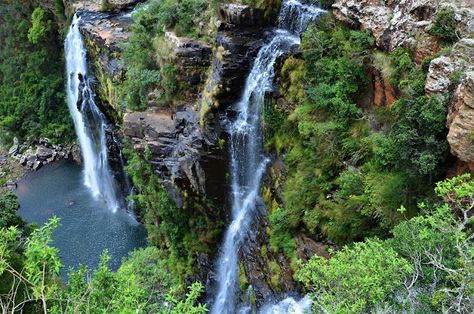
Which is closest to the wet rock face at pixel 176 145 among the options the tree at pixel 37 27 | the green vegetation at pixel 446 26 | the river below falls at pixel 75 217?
the river below falls at pixel 75 217

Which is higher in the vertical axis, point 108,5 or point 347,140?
point 108,5

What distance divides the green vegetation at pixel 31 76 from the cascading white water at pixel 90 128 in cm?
514

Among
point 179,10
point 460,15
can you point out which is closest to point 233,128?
point 179,10

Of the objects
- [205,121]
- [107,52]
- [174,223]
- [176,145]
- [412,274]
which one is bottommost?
[174,223]

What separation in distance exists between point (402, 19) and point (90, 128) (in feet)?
75.3

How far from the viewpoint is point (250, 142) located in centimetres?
1792

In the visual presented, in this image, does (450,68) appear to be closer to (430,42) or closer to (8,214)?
(430,42)

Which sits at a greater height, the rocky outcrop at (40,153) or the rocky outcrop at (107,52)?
the rocky outcrop at (107,52)

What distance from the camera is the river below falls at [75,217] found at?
2331 centimetres

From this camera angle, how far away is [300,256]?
49.5 ft

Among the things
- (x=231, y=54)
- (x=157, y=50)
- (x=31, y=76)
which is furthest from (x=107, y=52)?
(x=31, y=76)

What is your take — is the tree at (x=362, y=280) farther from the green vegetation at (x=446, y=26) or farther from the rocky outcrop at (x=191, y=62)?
the rocky outcrop at (x=191, y=62)

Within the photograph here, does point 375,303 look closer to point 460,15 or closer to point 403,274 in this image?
point 403,274

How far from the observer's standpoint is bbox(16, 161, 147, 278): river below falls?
23.3 m
